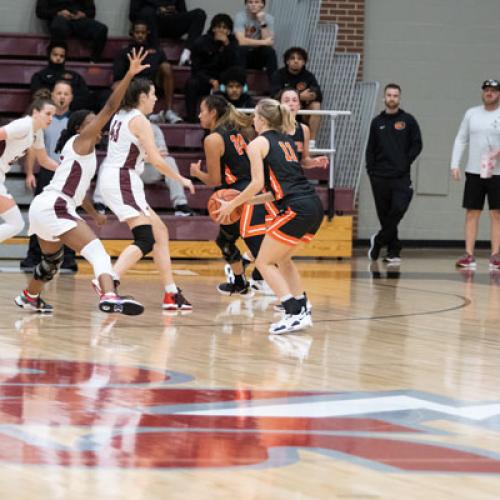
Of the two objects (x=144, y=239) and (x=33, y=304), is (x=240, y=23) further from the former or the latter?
(x=33, y=304)

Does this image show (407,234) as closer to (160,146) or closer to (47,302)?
(160,146)

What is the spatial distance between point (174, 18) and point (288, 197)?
28.0ft

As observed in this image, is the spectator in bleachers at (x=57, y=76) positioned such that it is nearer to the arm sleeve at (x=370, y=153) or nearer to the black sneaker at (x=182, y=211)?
the black sneaker at (x=182, y=211)

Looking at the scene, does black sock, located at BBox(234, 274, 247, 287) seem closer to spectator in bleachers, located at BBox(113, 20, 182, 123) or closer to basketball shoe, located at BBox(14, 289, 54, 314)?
basketball shoe, located at BBox(14, 289, 54, 314)

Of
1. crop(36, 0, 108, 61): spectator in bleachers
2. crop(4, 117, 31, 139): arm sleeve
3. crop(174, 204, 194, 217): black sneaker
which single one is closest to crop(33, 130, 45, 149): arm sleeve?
crop(4, 117, 31, 139): arm sleeve

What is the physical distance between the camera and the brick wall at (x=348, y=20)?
53.8 feet

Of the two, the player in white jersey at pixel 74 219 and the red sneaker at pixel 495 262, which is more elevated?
the player in white jersey at pixel 74 219

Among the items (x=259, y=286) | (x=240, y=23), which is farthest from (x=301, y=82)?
(x=259, y=286)

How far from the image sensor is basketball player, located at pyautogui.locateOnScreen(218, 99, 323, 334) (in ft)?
23.3

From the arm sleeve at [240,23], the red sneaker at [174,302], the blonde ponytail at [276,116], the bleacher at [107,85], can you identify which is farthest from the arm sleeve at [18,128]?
the arm sleeve at [240,23]

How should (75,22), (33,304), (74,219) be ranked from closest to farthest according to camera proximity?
(74,219) → (33,304) → (75,22)

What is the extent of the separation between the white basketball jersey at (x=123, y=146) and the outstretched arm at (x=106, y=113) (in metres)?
0.34

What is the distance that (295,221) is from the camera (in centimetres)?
711

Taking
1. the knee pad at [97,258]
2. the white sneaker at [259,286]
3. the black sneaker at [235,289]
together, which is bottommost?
the white sneaker at [259,286]
